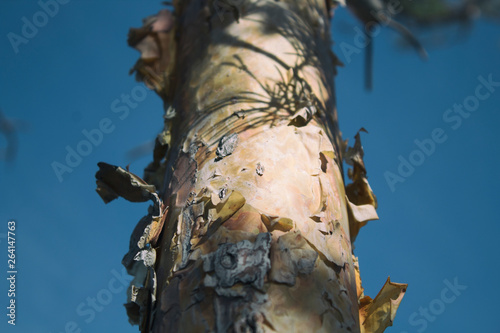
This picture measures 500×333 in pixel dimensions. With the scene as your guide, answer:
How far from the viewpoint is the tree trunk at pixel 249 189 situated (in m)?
1.08

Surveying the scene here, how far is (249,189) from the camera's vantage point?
4.15 feet

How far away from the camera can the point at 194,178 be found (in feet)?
4.51

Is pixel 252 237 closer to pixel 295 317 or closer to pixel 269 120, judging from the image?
pixel 295 317

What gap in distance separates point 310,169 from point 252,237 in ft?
1.04

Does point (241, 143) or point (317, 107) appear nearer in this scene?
point (241, 143)

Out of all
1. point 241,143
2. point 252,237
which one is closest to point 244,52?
point 241,143

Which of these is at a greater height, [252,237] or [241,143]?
[241,143]

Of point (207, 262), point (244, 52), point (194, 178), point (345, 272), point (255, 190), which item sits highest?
point (244, 52)

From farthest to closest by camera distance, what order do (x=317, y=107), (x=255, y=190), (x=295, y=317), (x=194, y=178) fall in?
(x=317, y=107)
(x=194, y=178)
(x=255, y=190)
(x=295, y=317)

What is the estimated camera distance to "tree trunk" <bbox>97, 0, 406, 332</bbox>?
108cm

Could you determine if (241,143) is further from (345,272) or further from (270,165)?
(345,272)

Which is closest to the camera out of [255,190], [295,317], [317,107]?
[295,317]

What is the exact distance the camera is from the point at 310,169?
4.54 feet

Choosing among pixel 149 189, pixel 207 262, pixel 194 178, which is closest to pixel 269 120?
pixel 194 178
